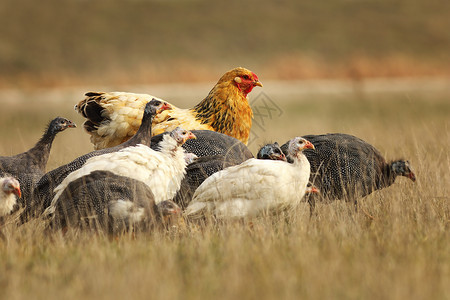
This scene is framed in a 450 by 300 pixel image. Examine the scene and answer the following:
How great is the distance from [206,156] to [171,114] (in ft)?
4.54

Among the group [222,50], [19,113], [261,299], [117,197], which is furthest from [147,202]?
[222,50]

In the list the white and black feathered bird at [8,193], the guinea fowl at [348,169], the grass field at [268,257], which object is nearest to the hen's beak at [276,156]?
the guinea fowl at [348,169]

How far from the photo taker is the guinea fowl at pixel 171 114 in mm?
6844

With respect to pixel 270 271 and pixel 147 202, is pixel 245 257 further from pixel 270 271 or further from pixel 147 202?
pixel 147 202

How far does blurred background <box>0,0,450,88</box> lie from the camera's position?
3119 cm

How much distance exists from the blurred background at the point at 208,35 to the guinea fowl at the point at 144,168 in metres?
21.0

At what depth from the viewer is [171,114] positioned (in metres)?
7.05

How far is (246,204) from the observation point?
4934 millimetres

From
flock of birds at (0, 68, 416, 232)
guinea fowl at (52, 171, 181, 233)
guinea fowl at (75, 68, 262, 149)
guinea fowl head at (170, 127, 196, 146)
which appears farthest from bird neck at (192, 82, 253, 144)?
guinea fowl at (52, 171, 181, 233)

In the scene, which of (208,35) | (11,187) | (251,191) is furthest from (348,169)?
(208,35)

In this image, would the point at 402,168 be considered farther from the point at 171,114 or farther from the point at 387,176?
the point at 171,114

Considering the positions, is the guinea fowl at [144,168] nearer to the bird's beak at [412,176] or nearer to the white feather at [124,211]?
the white feather at [124,211]

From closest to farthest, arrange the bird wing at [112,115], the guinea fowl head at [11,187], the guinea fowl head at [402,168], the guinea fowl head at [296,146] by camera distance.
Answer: the guinea fowl head at [11,187], the guinea fowl head at [296,146], the guinea fowl head at [402,168], the bird wing at [112,115]

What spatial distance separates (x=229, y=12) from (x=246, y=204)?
37.1 meters
